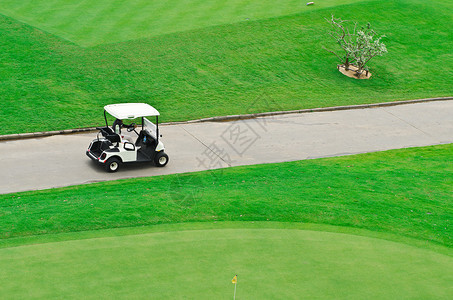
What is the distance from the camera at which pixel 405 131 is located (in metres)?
22.5

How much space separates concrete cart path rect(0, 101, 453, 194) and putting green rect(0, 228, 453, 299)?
6105 millimetres

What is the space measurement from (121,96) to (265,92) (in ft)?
21.5

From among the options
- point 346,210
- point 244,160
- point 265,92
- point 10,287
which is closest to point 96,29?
point 265,92

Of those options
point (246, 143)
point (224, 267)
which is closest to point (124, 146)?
point (246, 143)

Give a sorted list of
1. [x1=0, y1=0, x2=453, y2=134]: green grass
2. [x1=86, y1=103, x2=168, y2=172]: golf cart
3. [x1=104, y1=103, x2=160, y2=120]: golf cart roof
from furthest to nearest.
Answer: [x1=0, y1=0, x2=453, y2=134]: green grass
[x1=86, y1=103, x2=168, y2=172]: golf cart
[x1=104, y1=103, x2=160, y2=120]: golf cart roof

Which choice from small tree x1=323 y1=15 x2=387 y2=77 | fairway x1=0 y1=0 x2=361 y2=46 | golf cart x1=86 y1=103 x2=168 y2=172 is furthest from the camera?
fairway x1=0 y1=0 x2=361 y2=46

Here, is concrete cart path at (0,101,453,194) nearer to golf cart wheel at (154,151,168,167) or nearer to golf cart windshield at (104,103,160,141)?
golf cart wheel at (154,151,168,167)

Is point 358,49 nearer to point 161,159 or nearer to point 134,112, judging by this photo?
point 161,159

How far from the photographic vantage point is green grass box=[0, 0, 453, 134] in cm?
2250

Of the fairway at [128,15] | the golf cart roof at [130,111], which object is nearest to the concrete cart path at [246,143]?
the golf cart roof at [130,111]

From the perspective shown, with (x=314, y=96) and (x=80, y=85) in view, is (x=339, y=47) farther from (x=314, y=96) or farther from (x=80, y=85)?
(x=80, y=85)

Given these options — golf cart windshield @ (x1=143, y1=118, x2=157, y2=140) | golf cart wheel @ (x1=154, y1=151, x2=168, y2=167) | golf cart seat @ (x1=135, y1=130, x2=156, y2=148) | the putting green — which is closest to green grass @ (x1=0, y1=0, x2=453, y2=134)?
golf cart windshield @ (x1=143, y1=118, x2=157, y2=140)

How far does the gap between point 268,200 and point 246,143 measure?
6.35m

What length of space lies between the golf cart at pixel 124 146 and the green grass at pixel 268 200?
3.65 ft
